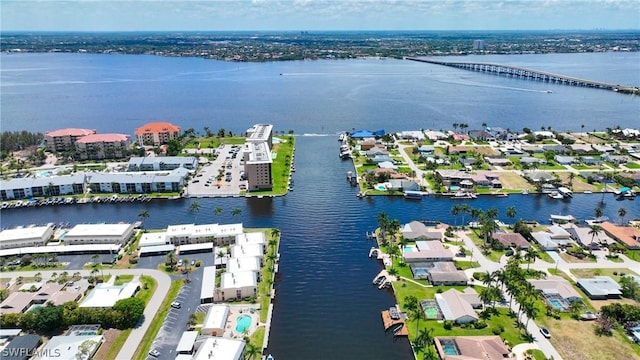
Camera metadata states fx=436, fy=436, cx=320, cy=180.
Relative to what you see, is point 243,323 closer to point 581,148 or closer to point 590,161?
point 590,161

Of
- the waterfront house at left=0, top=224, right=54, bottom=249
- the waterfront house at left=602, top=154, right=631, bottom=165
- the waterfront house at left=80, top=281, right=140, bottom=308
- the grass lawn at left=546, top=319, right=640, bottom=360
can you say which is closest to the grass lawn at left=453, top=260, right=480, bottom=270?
the grass lawn at left=546, top=319, right=640, bottom=360

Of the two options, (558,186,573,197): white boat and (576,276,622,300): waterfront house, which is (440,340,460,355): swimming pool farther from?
(558,186,573,197): white boat

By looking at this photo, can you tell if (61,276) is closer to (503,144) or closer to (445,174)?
(445,174)

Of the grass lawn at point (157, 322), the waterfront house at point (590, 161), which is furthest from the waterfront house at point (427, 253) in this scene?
the waterfront house at point (590, 161)

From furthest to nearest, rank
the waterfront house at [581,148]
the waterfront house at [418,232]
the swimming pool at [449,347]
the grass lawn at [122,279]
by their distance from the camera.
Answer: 1. the waterfront house at [581,148]
2. the waterfront house at [418,232]
3. the grass lawn at [122,279]
4. the swimming pool at [449,347]

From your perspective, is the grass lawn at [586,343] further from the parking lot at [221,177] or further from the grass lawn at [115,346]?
the parking lot at [221,177]

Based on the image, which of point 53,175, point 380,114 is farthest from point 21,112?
point 380,114
